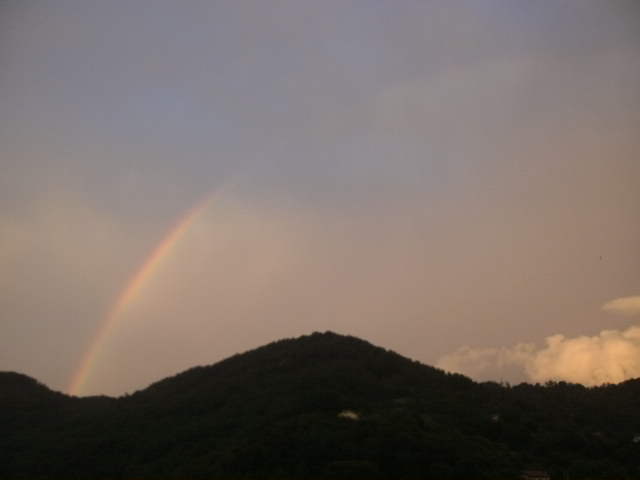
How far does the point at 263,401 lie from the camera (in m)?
77.5

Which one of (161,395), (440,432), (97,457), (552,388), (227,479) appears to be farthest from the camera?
(552,388)

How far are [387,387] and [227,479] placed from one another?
3220 cm

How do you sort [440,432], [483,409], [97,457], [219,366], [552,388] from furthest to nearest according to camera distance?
[552,388], [219,366], [483,409], [97,457], [440,432]

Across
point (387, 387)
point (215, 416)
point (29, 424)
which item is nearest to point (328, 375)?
point (387, 387)

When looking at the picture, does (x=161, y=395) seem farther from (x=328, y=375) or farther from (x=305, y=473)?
(x=305, y=473)

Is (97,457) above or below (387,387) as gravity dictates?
below

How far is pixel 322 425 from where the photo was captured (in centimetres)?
6462

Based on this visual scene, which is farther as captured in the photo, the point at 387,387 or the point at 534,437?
the point at 387,387

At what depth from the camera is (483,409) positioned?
79812 mm

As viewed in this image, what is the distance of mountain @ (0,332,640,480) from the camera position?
192 ft

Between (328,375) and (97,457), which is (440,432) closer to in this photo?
(328,375)

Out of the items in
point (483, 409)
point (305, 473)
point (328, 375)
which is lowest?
point (305, 473)

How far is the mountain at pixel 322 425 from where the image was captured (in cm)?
5853

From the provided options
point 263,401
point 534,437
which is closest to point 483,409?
point 534,437
